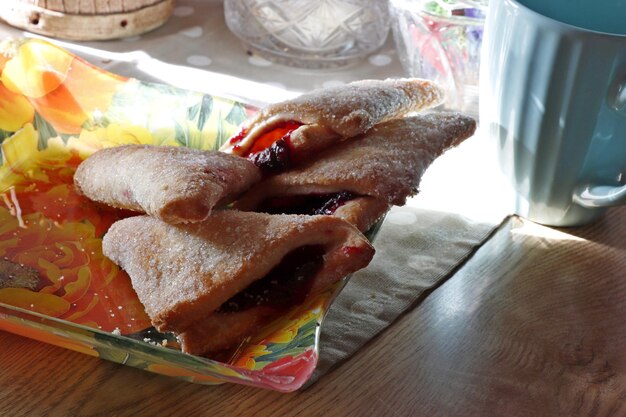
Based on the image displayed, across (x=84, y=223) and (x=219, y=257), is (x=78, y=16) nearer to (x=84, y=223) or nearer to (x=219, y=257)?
(x=84, y=223)

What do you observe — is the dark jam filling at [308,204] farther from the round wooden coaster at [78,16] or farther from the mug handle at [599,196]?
the round wooden coaster at [78,16]

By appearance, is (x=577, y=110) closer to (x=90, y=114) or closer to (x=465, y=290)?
(x=465, y=290)

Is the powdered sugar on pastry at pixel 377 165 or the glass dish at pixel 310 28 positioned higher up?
the powdered sugar on pastry at pixel 377 165

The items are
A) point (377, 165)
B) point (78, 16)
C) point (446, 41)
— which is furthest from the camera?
point (78, 16)

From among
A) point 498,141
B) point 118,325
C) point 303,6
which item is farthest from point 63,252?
point 303,6

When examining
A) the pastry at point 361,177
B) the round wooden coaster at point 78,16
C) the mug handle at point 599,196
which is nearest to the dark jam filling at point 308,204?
the pastry at point 361,177

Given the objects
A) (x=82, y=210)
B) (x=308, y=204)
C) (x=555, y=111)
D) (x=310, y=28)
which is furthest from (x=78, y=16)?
(x=555, y=111)

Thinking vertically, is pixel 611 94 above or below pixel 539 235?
above
